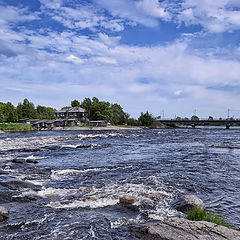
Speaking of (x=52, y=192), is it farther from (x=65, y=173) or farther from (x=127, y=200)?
(x=65, y=173)

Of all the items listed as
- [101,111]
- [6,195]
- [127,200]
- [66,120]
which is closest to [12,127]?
[66,120]

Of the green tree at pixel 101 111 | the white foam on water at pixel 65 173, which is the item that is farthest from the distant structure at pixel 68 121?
the white foam on water at pixel 65 173

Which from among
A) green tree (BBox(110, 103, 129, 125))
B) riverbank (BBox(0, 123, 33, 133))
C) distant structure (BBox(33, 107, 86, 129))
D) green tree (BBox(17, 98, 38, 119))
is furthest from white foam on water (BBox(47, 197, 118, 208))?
green tree (BBox(17, 98, 38, 119))

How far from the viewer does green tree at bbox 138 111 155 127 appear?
139000 mm

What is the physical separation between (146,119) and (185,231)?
133112mm

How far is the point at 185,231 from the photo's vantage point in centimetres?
746

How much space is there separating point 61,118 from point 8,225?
441 ft

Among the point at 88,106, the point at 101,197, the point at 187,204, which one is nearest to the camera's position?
the point at 187,204

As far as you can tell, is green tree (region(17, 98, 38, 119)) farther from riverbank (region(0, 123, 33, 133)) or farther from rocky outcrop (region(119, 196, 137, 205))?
rocky outcrop (region(119, 196, 137, 205))

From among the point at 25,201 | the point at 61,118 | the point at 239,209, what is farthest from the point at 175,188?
the point at 61,118

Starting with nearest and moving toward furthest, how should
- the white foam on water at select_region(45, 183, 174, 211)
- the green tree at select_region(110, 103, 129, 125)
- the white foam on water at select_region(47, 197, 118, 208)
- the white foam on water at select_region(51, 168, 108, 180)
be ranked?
the white foam on water at select_region(47, 197, 118, 208) → the white foam on water at select_region(45, 183, 174, 211) → the white foam on water at select_region(51, 168, 108, 180) → the green tree at select_region(110, 103, 129, 125)

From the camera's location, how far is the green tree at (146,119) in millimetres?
139000

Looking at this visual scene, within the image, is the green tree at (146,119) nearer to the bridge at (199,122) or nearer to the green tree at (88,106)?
the bridge at (199,122)

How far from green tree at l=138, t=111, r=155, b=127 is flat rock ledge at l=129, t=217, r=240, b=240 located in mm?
131373
